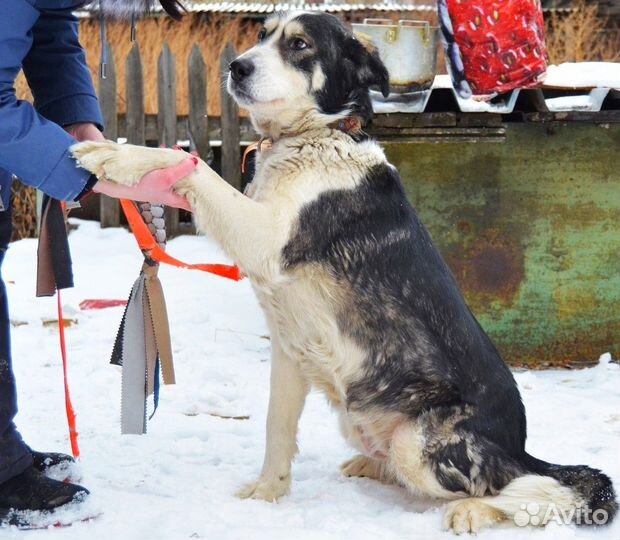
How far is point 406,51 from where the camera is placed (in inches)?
160

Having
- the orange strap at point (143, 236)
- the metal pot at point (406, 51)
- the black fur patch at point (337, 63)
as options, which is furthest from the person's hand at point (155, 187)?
the metal pot at point (406, 51)

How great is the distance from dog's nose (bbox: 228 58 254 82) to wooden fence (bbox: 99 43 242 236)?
4603mm

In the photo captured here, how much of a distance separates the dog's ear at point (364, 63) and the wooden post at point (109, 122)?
15.7 ft

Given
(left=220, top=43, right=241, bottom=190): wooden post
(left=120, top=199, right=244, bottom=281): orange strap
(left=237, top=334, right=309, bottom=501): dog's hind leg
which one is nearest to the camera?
(left=120, top=199, right=244, bottom=281): orange strap

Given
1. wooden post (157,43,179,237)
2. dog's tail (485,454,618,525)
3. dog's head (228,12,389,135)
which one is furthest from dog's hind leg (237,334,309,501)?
wooden post (157,43,179,237)

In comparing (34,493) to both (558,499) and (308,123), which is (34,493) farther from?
(558,499)

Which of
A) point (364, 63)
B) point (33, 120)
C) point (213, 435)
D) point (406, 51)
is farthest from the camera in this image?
point (406, 51)

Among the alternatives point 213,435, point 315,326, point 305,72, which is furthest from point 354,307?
point 213,435

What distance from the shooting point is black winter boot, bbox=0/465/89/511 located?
266cm

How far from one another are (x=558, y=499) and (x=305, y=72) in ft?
5.17

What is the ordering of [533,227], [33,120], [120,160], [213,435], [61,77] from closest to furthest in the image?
[33,120] < [120,160] < [61,77] < [213,435] < [533,227]

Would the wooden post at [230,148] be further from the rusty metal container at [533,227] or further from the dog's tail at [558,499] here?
the dog's tail at [558,499]

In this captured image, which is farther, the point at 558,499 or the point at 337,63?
the point at 337,63

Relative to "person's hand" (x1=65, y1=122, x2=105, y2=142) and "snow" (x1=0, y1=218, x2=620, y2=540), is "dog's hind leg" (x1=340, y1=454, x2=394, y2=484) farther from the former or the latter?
"person's hand" (x1=65, y1=122, x2=105, y2=142)
